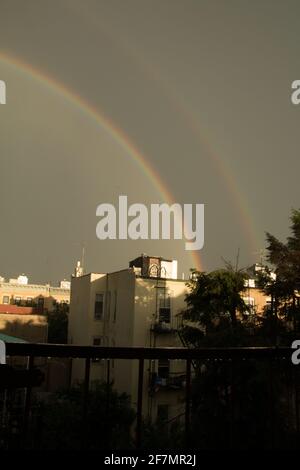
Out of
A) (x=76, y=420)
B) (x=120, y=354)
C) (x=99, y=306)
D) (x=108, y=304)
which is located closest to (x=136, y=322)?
(x=108, y=304)

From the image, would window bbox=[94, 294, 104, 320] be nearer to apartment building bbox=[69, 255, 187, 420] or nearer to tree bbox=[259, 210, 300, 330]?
apartment building bbox=[69, 255, 187, 420]

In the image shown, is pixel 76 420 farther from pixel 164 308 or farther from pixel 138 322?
pixel 164 308

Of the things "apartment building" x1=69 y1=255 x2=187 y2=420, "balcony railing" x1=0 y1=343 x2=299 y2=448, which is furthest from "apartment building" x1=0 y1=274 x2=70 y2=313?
"balcony railing" x1=0 y1=343 x2=299 y2=448

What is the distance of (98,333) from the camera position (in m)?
25.9

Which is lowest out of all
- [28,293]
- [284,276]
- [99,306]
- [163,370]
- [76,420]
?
[76,420]

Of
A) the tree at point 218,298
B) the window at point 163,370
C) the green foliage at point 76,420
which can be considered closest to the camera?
the green foliage at point 76,420

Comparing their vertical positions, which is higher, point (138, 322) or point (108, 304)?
point (108, 304)

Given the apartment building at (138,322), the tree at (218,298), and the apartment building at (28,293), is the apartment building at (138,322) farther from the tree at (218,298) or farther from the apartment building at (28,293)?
the apartment building at (28,293)

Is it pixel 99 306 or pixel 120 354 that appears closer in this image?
pixel 120 354

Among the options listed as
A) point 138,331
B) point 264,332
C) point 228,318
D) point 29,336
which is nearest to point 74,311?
point 29,336

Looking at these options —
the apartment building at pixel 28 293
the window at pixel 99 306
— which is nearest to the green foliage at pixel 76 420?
the window at pixel 99 306

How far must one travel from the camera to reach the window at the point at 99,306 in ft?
85.8

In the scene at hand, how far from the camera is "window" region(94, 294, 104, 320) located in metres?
26.2

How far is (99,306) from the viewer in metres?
26.2
